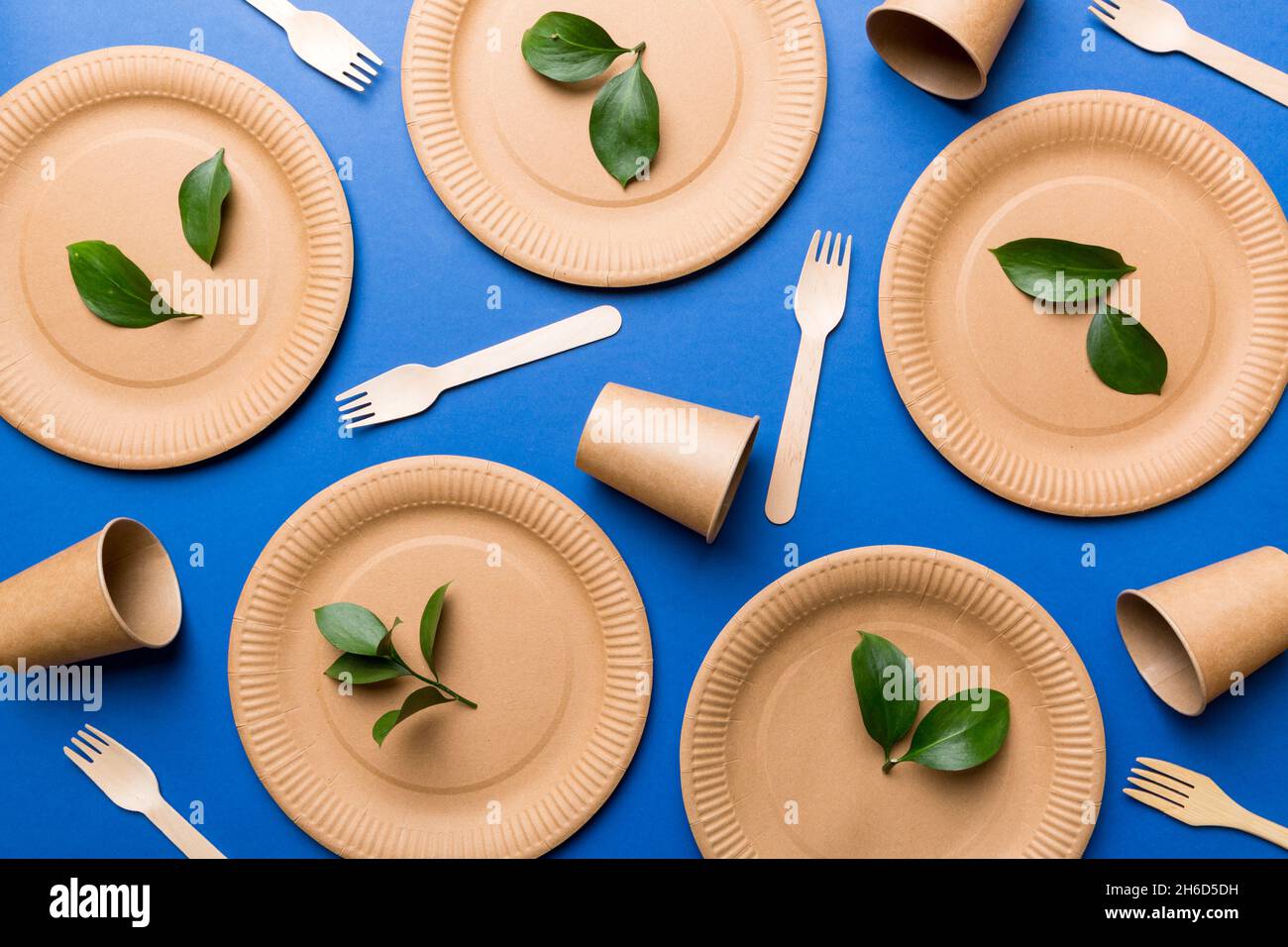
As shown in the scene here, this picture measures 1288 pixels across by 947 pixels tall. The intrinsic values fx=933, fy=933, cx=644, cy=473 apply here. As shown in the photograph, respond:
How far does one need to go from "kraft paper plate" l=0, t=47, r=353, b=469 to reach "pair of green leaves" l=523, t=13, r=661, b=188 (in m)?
0.22

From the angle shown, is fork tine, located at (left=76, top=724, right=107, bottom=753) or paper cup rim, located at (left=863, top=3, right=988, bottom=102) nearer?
paper cup rim, located at (left=863, top=3, right=988, bottom=102)

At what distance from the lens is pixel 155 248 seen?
86 centimetres

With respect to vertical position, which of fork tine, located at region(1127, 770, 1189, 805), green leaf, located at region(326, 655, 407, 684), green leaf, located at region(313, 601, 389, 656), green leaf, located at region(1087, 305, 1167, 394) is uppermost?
green leaf, located at region(1087, 305, 1167, 394)

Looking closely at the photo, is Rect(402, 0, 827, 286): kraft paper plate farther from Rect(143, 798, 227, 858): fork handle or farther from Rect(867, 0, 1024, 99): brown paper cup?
Rect(143, 798, 227, 858): fork handle

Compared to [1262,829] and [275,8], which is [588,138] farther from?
[1262,829]

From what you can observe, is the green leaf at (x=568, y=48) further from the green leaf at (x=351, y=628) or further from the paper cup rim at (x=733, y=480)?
the green leaf at (x=351, y=628)

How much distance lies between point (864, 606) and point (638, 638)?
211 millimetres

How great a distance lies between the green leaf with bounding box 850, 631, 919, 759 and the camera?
32.6 inches

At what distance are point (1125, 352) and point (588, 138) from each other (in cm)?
53

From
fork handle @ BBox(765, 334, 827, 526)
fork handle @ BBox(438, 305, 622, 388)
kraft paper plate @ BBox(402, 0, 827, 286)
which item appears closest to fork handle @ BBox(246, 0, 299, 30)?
kraft paper plate @ BBox(402, 0, 827, 286)

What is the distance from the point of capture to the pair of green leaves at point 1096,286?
0.84 metres

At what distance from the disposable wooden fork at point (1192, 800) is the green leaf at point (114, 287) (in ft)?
3.22

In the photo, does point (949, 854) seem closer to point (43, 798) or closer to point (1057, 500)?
point (1057, 500)

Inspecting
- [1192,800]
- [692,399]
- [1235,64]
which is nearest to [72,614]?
[692,399]
